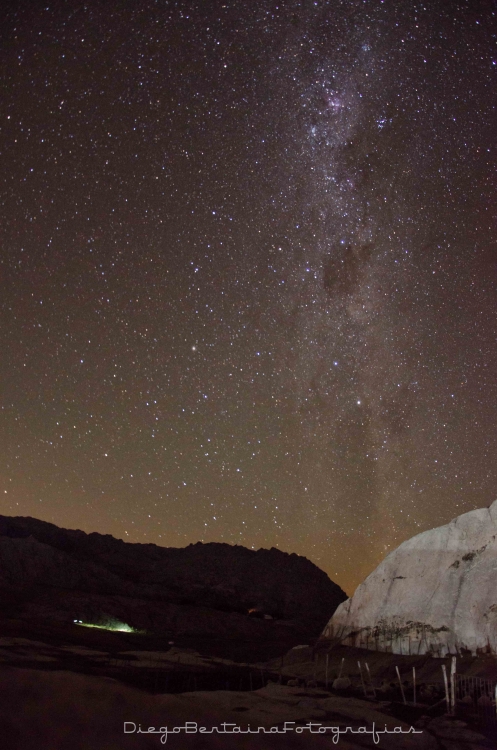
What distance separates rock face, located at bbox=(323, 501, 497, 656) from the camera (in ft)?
101

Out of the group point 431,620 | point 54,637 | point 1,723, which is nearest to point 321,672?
point 431,620

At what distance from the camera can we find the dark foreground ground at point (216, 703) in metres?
11.7

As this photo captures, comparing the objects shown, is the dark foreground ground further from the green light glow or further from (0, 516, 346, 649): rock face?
(0, 516, 346, 649): rock face

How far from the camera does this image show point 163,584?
91375mm

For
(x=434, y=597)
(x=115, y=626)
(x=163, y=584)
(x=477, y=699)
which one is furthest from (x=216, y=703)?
(x=163, y=584)

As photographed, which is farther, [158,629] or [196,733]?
[158,629]

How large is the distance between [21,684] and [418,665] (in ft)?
78.6

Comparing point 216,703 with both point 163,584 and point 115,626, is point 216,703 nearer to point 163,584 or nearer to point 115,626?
point 115,626

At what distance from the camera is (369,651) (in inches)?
1359

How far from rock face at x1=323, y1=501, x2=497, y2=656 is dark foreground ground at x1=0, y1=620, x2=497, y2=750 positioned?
1.69m

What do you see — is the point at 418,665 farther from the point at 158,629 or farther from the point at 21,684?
the point at 158,629

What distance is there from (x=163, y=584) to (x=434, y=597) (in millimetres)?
66163

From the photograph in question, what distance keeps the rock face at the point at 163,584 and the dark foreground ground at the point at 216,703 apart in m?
26.5

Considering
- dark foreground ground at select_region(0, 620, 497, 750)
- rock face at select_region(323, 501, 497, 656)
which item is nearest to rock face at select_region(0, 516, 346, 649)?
dark foreground ground at select_region(0, 620, 497, 750)
